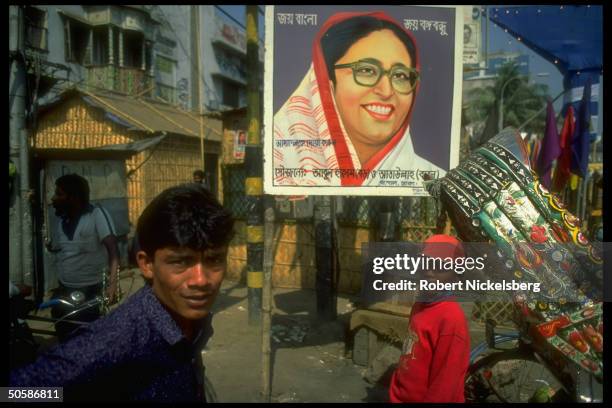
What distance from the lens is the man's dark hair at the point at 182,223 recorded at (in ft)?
4.94

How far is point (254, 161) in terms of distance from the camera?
178 inches

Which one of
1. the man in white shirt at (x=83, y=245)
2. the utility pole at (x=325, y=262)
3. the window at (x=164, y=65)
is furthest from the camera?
the window at (x=164, y=65)

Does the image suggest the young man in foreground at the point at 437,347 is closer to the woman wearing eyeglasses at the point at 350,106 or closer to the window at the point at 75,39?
the woman wearing eyeglasses at the point at 350,106

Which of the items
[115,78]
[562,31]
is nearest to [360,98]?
[562,31]

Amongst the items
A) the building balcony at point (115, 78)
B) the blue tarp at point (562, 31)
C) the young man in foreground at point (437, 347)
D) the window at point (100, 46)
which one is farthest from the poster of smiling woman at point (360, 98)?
the window at point (100, 46)

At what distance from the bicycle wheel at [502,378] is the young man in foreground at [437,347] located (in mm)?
1189

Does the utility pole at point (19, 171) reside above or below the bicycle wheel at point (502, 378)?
above

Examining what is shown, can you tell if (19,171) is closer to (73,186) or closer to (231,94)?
(73,186)

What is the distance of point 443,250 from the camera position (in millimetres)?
2240

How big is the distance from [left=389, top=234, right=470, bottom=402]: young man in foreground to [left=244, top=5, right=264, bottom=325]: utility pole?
259cm

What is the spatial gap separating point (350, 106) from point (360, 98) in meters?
0.11

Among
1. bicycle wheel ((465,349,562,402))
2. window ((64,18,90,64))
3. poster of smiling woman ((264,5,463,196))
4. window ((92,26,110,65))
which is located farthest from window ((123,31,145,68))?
bicycle wheel ((465,349,562,402))

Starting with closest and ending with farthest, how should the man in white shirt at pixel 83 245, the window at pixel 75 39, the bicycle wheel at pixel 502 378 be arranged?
the bicycle wheel at pixel 502 378
the man in white shirt at pixel 83 245
the window at pixel 75 39

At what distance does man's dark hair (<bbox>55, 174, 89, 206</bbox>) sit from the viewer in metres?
3.87
